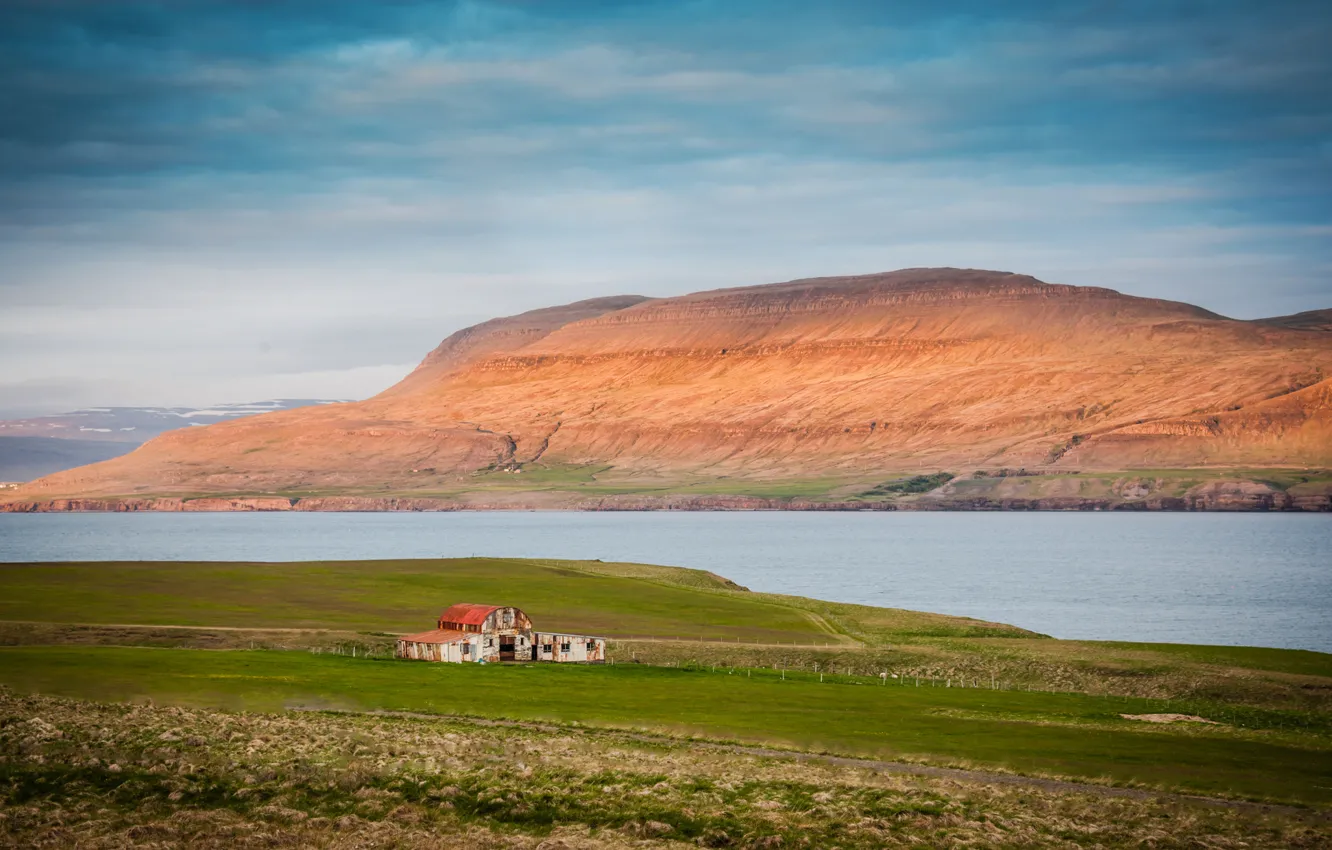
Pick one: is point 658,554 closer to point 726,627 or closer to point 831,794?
point 726,627

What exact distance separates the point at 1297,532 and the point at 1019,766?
169890 mm

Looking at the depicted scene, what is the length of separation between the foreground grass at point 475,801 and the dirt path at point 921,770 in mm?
799

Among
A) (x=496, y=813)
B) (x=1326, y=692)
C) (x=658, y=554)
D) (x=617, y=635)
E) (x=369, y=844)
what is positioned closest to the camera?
(x=369, y=844)

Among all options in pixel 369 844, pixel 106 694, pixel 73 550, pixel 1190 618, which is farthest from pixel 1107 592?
pixel 73 550

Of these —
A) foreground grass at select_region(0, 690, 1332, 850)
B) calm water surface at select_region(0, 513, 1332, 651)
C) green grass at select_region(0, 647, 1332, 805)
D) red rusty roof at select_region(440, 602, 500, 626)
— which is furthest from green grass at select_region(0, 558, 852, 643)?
foreground grass at select_region(0, 690, 1332, 850)

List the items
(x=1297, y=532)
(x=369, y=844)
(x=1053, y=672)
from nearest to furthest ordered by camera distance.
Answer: (x=369, y=844), (x=1053, y=672), (x=1297, y=532)

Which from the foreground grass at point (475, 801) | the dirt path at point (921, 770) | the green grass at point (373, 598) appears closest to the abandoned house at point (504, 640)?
the green grass at point (373, 598)

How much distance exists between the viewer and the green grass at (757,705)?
3275cm

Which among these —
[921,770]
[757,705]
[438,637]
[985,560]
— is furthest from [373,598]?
[985,560]

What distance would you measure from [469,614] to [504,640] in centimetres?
179

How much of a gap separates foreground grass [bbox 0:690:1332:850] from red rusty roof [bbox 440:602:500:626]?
24129 millimetres

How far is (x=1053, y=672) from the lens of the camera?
178 feet

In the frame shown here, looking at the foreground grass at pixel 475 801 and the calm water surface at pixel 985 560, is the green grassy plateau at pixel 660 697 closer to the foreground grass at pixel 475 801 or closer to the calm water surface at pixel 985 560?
the foreground grass at pixel 475 801

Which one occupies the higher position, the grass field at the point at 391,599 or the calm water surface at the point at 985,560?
the grass field at the point at 391,599
